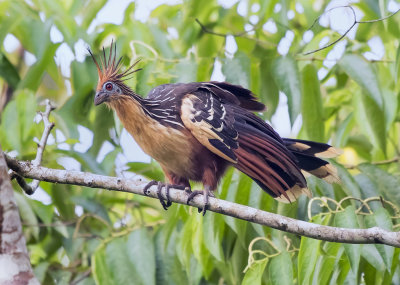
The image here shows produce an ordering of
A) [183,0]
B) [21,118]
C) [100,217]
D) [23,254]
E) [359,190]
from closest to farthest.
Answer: [23,254] < [359,190] < [21,118] < [100,217] < [183,0]

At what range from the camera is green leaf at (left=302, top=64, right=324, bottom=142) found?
3.65 metres

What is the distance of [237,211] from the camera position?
2.92m

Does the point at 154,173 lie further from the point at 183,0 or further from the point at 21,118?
the point at 183,0

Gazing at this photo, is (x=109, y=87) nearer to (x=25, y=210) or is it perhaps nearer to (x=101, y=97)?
(x=101, y=97)

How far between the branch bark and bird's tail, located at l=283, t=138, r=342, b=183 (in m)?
1.74

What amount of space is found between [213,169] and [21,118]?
1128 millimetres

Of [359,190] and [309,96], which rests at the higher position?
[309,96]

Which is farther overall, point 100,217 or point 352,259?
point 100,217

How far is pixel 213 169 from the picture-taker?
11.9 feet

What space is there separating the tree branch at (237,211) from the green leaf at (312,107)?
798 mm

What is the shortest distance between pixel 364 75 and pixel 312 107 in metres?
0.34

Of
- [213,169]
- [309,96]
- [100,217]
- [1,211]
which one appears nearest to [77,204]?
[100,217]

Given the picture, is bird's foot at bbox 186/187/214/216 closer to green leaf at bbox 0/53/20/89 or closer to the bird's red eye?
the bird's red eye

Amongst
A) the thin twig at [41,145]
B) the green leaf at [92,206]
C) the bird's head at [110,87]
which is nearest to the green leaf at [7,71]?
the thin twig at [41,145]
